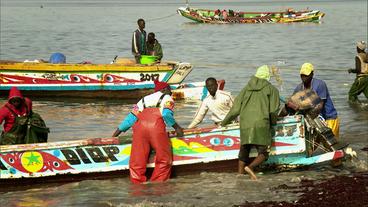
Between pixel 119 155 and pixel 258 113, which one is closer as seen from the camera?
pixel 258 113

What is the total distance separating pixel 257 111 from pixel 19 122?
9.83 ft

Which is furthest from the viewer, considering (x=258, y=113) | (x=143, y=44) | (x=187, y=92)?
(x=187, y=92)

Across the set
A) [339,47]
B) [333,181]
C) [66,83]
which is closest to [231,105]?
[333,181]

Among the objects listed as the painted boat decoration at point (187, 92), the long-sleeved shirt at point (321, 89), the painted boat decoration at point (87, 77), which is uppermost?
the long-sleeved shirt at point (321, 89)

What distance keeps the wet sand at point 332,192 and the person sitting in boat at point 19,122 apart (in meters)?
2.91

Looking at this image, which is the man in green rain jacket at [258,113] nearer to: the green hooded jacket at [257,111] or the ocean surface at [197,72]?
the green hooded jacket at [257,111]

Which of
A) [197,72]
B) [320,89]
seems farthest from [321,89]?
[197,72]

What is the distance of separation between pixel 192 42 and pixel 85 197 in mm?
30431

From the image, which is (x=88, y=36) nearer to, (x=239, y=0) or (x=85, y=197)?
(x=85, y=197)

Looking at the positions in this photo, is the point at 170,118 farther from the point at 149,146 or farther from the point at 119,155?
the point at 119,155

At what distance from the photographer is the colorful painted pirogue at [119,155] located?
9.55 meters

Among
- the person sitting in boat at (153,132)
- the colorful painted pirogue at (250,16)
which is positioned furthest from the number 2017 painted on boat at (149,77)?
the colorful painted pirogue at (250,16)

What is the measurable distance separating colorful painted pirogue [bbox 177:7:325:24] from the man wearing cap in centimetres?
4349

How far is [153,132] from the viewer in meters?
9.32
